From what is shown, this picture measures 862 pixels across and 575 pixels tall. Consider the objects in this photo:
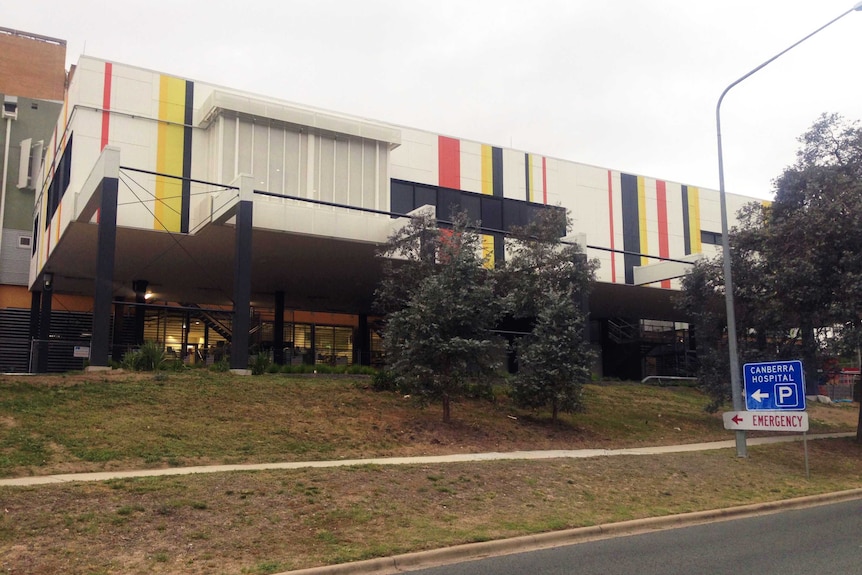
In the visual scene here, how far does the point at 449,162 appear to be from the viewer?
32.0 m

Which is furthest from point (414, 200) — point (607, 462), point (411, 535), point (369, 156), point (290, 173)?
point (411, 535)

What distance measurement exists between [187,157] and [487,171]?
13.0 meters

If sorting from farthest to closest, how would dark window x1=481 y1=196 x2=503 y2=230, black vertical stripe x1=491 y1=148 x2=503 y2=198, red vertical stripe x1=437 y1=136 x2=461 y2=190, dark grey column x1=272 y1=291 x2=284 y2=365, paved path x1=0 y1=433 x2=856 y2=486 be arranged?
black vertical stripe x1=491 y1=148 x2=503 y2=198, dark window x1=481 y1=196 x2=503 y2=230, dark grey column x1=272 y1=291 x2=284 y2=365, red vertical stripe x1=437 y1=136 x2=461 y2=190, paved path x1=0 y1=433 x2=856 y2=486

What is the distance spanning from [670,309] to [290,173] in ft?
80.4

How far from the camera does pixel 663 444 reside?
64.0ft

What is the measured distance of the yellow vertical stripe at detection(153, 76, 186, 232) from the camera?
83.1ft

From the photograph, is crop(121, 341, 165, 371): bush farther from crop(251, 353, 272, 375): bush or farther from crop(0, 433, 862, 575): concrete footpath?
crop(0, 433, 862, 575): concrete footpath

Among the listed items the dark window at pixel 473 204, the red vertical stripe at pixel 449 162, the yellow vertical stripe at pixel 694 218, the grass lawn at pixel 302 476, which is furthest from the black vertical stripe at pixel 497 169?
the grass lawn at pixel 302 476

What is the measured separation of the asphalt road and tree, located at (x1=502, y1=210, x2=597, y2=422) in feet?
26.6

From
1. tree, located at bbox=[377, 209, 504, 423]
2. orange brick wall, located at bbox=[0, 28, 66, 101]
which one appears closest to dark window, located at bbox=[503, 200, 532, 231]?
tree, located at bbox=[377, 209, 504, 423]

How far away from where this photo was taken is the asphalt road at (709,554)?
819 centimetres

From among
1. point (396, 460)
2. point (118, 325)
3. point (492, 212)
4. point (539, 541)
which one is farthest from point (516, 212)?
point (539, 541)

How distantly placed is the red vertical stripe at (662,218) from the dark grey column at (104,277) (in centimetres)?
2650

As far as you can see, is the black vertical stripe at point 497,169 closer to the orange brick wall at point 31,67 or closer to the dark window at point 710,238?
the dark window at point 710,238
